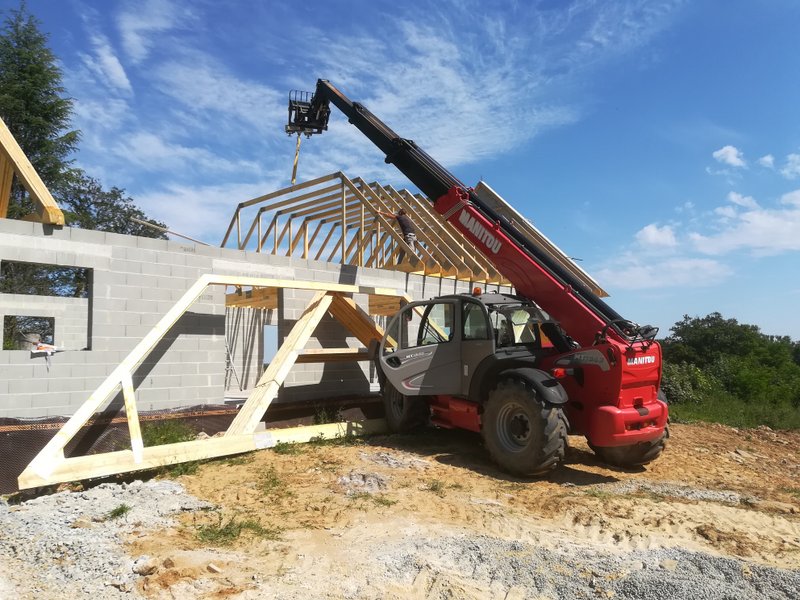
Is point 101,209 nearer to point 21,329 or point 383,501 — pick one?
point 21,329

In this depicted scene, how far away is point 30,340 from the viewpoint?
775 centimetres

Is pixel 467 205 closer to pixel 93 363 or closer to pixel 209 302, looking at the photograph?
pixel 209 302

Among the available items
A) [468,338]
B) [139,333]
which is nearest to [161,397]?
[139,333]

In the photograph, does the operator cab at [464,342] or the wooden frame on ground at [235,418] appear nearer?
the wooden frame on ground at [235,418]

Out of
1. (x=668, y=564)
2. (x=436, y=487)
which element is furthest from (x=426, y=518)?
(x=668, y=564)

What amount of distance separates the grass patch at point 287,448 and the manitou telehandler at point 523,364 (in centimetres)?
159

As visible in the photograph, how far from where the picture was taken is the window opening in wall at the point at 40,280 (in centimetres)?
1812

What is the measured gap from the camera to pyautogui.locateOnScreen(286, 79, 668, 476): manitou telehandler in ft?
19.8

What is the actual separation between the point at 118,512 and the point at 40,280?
1919 centimetres

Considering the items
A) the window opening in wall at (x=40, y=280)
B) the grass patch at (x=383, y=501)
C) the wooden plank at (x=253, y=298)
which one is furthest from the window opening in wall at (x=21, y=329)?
the grass patch at (x=383, y=501)

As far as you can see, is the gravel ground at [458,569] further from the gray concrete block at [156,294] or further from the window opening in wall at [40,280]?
the window opening in wall at [40,280]

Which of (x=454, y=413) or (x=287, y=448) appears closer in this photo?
(x=287, y=448)

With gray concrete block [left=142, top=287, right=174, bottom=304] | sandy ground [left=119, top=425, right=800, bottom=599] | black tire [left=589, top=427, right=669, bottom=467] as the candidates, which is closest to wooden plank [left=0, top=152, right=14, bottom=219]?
gray concrete block [left=142, top=287, right=174, bottom=304]

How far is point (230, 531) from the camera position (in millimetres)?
4371
